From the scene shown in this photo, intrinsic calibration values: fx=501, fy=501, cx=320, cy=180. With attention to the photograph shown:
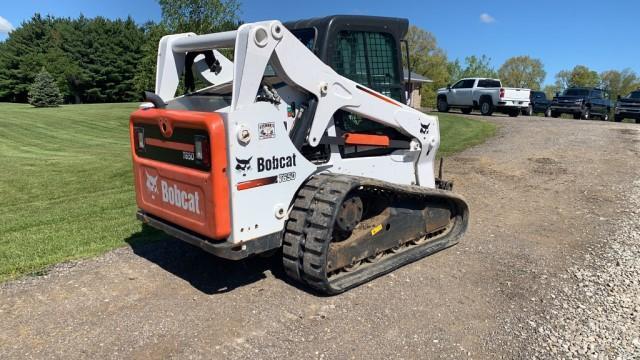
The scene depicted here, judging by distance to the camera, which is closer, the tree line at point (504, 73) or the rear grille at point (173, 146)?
the rear grille at point (173, 146)

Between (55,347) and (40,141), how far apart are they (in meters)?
15.3

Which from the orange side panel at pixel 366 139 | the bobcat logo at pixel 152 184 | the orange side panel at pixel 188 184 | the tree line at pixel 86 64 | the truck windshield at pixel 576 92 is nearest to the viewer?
the orange side panel at pixel 188 184

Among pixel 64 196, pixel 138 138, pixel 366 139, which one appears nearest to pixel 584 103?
pixel 366 139

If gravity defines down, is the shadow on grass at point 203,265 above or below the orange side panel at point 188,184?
below

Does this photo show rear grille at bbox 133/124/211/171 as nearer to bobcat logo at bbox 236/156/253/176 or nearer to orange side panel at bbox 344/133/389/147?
bobcat logo at bbox 236/156/253/176

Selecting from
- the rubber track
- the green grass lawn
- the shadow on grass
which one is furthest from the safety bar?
the green grass lawn

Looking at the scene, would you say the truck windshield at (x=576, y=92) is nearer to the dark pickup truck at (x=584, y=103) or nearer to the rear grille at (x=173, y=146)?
the dark pickup truck at (x=584, y=103)

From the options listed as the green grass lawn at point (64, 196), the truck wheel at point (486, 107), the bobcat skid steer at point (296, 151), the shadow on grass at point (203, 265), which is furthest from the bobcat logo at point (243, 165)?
the truck wheel at point (486, 107)

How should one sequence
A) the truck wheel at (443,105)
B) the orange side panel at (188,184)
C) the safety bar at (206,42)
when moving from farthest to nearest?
the truck wheel at (443,105) < the safety bar at (206,42) < the orange side panel at (188,184)

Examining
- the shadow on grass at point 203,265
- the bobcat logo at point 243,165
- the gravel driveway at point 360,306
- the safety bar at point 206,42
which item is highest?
the safety bar at point 206,42

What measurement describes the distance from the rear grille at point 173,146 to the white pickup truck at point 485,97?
22.7 meters

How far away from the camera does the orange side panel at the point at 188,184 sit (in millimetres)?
3830

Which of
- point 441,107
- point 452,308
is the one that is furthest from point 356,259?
point 441,107

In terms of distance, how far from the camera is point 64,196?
28.2 ft
